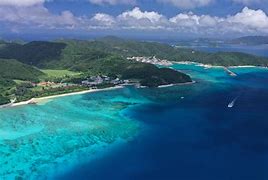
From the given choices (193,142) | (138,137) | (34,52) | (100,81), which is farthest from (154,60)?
(193,142)

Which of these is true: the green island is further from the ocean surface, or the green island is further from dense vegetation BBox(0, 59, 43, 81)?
the ocean surface

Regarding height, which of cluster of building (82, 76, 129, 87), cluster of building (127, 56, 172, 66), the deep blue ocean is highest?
the deep blue ocean

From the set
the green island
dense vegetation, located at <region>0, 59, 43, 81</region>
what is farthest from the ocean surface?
dense vegetation, located at <region>0, 59, 43, 81</region>

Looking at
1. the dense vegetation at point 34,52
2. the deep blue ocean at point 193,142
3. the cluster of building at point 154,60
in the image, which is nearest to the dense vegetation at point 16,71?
the dense vegetation at point 34,52

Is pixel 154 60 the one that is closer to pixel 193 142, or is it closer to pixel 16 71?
pixel 16 71

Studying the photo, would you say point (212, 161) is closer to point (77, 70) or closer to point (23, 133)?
point (23, 133)

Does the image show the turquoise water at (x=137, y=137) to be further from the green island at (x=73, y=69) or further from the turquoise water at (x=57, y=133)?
the green island at (x=73, y=69)

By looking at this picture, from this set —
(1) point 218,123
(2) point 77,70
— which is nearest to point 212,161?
(1) point 218,123

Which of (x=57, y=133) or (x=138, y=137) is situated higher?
(x=138, y=137)
